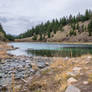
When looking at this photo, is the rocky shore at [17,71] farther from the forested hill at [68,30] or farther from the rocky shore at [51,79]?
the forested hill at [68,30]

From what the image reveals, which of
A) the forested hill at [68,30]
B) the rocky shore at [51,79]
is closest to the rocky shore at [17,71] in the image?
the rocky shore at [51,79]

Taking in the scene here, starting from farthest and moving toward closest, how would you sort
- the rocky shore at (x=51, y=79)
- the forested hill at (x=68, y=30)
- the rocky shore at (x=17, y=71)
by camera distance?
the forested hill at (x=68, y=30)
the rocky shore at (x=17, y=71)
the rocky shore at (x=51, y=79)

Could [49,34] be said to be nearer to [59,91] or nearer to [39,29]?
[39,29]

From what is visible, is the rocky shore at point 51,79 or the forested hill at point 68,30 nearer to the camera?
the rocky shore at point 51,79

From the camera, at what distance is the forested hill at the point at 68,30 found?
84.3 meters

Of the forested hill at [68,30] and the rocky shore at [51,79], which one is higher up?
the forested hill at [68,30]

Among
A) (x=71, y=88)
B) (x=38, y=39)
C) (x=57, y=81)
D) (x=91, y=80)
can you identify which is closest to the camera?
(x=71, y=88)

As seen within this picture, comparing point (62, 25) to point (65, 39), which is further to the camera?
point (62, 25)

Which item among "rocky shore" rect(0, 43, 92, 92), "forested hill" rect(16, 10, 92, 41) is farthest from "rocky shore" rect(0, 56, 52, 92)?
"forested hill" rect(16, 10, 92, 41)

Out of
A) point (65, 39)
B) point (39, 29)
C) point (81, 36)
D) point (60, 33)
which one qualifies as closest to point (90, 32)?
point (81, 36)

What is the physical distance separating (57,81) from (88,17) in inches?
4311

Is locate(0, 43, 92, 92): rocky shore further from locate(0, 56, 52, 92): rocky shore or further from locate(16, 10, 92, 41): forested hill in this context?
locate(16, 10, 92, 41): forested hill

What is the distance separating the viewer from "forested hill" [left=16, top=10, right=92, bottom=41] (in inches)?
3321

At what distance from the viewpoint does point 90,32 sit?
7781 cm
